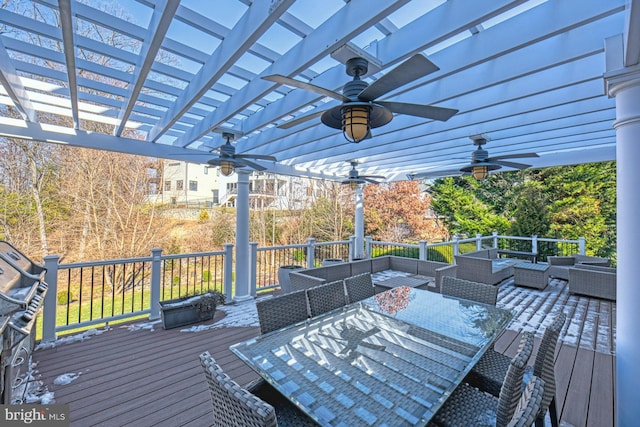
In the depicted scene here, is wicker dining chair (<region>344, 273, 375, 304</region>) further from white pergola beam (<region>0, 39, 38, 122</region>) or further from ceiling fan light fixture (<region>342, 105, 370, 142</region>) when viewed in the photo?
white pergola beam (<region>0, 39, 38, 122</region>)

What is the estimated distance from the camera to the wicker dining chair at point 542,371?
1795 millimetres

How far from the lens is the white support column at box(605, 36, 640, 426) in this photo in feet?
6.15

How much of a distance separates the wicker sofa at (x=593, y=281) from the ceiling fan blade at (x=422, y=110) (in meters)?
5.48

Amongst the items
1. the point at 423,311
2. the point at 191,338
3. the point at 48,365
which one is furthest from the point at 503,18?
the point at 48,365

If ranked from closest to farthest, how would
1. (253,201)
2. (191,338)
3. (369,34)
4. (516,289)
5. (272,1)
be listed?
(272,1), (369,34), (191,338), (516,289), (253,201)

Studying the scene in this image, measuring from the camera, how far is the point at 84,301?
24.7ft

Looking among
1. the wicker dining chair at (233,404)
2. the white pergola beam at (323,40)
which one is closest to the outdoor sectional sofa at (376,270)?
the white pergola beam at (323,40)

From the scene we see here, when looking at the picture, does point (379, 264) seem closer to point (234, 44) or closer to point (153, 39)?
point (234, 44)

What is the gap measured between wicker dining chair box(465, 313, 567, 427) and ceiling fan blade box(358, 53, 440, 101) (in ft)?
5.54

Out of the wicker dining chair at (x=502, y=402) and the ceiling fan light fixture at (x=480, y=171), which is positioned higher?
the ceiling fan light fixture at (x=480, y=171)

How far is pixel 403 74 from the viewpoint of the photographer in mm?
1615

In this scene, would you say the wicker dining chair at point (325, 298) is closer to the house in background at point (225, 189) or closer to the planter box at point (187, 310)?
the planter box at point (187, 310)

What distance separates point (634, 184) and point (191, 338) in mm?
4534

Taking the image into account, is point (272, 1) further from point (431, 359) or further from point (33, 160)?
point (33, 160)
